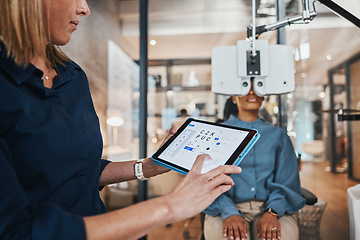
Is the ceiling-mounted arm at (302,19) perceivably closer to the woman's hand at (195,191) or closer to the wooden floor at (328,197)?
the woman's hand at (195,191)

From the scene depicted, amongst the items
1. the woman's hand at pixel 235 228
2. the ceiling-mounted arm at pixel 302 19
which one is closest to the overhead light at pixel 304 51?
the ceiling-mounted arm at pixel 302 19

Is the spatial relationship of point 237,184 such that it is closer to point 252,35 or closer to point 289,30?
point 252,35

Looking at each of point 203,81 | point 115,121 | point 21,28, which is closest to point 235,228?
point 21,28

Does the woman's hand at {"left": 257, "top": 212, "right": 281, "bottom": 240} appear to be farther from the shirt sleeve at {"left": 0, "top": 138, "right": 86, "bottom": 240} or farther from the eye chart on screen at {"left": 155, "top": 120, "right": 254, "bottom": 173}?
the shirt sleeve at {"left": 0, "top": 138, "right": 86, "bottom": 240}

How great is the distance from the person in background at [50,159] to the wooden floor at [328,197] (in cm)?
172

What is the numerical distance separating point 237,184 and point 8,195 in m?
1.11

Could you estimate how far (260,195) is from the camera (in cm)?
135


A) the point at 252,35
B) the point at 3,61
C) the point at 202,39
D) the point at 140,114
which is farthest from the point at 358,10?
the point at 140,114

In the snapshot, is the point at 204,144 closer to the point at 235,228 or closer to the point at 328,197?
the point at 235,228

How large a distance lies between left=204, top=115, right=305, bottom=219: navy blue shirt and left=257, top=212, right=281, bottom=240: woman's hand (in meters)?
0.10

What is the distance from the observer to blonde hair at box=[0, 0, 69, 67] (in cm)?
53

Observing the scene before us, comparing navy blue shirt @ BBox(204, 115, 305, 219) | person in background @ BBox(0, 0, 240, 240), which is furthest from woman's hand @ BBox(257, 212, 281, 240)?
person in background @ BBox(0, 0, 240, 240)

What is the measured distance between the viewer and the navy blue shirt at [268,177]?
1.27 m

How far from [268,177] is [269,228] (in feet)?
0.97
